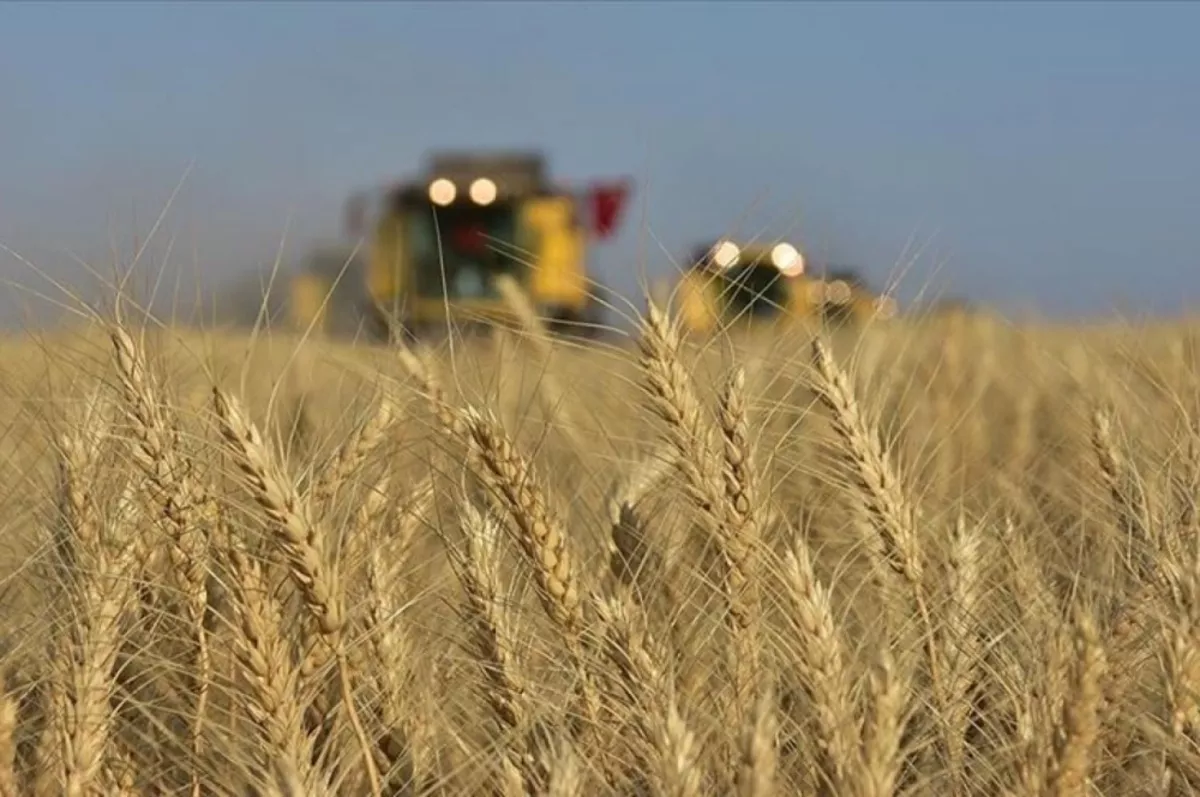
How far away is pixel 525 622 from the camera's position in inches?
71.2

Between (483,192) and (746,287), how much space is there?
13.8m

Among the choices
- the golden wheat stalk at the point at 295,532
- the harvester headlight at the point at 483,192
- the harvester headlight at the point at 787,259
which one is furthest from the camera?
the harvester headlight at the point at 483,192

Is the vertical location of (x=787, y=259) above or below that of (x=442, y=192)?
above

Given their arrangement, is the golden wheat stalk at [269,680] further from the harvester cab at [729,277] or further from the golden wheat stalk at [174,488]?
the harvester cab at [729,277]

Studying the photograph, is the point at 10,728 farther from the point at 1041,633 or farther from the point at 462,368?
the point at 1041,633

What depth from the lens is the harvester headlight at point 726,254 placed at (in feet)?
6.21

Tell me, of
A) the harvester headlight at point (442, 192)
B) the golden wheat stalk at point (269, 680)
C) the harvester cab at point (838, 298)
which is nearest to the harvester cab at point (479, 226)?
the harvester headlight at point (442, 192)

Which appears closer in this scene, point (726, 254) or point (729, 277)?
point (726, 254)

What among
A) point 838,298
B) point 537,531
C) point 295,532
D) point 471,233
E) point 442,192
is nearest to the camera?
point 295,532

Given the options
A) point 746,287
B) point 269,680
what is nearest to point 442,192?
point 746,287

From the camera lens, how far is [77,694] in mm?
1667

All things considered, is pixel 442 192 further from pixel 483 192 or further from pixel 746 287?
pixel 746 287

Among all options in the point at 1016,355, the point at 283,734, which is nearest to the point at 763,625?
the point at 283,734

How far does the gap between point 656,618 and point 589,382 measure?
5.79 feet
